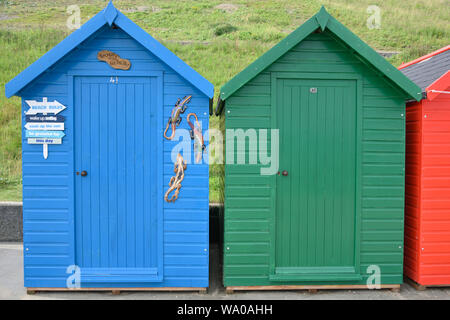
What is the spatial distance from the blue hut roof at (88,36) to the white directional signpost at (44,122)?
0.27m

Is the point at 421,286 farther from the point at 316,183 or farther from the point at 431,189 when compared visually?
the point at 316,183

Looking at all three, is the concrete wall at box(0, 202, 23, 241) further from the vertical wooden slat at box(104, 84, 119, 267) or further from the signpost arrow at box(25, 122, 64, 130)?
the vertical wooden slat at box(104, 84, 119, 267)

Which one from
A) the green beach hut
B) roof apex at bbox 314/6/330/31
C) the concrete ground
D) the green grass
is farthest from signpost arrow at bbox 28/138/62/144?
the green grass

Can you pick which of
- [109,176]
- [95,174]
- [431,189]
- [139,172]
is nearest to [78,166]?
[95,174]

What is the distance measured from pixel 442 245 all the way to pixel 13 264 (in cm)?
601

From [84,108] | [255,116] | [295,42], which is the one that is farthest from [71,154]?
[295,42]

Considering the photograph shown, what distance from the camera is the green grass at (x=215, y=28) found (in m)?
14.9

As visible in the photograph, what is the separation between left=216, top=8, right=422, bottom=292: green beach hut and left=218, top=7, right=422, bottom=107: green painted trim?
0.52 ft

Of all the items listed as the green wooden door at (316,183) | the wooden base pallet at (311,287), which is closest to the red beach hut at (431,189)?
the wooden base pallet at (311,287)

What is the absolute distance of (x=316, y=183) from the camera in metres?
4.12

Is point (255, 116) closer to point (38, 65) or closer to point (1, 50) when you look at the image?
point (38, 65)

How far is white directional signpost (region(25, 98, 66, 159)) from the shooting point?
3957 millimetres

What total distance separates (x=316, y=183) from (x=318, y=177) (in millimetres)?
77

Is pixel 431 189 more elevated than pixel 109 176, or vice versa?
pixel 109 176
